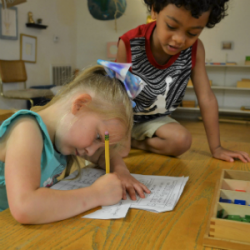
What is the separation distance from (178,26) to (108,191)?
588 mm

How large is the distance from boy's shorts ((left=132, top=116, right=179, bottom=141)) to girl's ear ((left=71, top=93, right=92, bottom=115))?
585 mm

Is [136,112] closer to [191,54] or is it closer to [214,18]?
[191,54]

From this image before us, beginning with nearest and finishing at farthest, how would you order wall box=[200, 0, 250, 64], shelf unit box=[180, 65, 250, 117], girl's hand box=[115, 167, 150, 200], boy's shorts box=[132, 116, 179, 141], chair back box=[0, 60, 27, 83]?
girl's hand box=[115, 167, 150, 200]
boy's shorts box=[132, 116, 179, 141]
chair back box=[0, 60, 27, 83]
wall box=[200, 0, 250, 64]
shelf unit box=[180, 65, 250, 117]

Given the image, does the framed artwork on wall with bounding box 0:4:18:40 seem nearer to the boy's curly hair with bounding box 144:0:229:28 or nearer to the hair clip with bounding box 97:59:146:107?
the boy's curly hair with bounding box 144:0:229:28

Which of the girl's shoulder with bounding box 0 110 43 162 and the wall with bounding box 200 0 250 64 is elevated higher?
the wall with bounding box 200 0 250 64

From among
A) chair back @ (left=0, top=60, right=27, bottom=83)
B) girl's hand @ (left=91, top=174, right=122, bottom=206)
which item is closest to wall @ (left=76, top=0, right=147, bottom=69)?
chair back @ (left=0, top=60, right=27, bottom=83)

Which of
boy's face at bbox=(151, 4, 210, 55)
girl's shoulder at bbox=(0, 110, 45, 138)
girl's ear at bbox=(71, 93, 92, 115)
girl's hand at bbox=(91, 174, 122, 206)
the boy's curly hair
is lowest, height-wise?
girl's hand at bbox=(91, 174, 122, 206)

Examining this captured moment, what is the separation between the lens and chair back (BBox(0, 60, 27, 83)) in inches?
133

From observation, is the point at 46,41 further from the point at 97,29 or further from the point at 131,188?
the point at 131,188

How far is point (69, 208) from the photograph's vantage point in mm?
582

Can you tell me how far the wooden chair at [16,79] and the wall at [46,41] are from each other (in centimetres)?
14

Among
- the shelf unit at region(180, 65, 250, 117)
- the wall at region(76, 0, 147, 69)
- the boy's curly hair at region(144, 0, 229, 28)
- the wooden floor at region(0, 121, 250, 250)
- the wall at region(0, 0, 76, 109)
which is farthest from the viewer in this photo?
the wall at region(76, 0, 147, 69)

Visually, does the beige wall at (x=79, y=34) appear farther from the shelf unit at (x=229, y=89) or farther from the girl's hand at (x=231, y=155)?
the girl's hand at (x=231, y=155)

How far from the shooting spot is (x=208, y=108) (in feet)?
4.09
